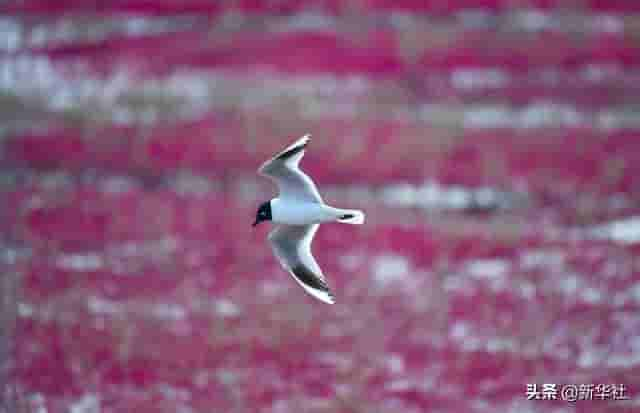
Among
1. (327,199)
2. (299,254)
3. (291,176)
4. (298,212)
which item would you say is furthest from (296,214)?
(327,199)

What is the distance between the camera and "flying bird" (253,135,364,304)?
4.55m

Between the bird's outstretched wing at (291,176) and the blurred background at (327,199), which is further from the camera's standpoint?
the blurred background at (327,199)

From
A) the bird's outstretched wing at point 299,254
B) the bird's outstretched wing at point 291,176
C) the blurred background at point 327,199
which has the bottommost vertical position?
the bird's outstretched wing at point 299,254

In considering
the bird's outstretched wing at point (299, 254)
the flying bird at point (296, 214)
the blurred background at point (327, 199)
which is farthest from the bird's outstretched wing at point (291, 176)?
the blurred background at point (327, 199)

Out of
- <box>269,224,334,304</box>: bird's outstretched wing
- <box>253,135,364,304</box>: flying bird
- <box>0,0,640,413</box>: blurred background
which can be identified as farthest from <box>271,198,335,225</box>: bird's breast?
<box>0,0,640,413</box>: blurred background

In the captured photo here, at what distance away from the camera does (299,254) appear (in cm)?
485

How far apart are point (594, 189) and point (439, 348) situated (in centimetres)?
198

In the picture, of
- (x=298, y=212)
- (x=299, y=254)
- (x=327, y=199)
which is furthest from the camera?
(x=327, y=199)

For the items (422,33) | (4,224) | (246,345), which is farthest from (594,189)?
(4,224)

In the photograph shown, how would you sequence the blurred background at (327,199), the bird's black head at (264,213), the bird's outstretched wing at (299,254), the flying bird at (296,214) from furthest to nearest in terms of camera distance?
the blurred background at (327,199) < the bird's outstretched wing at (299,254) < the bird's black head at (264,213) < the flying bird at (296,214)

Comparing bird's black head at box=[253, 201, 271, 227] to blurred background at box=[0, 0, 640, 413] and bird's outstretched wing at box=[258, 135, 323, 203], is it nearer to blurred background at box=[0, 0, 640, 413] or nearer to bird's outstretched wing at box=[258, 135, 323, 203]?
bird's outstretched wing at box=[258, 135, 323, 203]

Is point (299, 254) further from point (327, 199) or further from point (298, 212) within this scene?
point (327, 199)

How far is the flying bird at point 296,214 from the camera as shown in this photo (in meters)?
4.55

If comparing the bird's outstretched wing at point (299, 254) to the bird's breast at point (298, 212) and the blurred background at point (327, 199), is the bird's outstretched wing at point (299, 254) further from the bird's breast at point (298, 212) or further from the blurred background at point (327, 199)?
the blurred background at point (327, 199)
